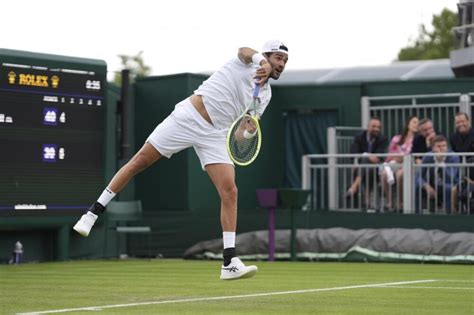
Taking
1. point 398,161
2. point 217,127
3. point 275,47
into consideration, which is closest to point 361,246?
point 398,161

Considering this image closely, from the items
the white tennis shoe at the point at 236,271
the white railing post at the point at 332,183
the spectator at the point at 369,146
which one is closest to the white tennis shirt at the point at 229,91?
the white tennis shoe at the point at 236,271

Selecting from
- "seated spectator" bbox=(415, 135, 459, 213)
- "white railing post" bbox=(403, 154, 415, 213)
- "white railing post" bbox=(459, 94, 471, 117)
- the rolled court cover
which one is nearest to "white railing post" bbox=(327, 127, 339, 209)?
the rolled court cover

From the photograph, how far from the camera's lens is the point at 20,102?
18219 millimetres

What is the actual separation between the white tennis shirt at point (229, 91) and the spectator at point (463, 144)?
852 cm

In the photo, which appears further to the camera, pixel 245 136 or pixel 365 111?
pixel 365 111

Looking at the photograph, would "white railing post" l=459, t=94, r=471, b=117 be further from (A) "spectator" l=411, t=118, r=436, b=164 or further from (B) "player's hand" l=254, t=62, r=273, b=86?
(B) "player's hand" l=254, t=62, r=273, b=86

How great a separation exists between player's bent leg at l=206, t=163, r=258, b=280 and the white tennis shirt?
0.50 metres

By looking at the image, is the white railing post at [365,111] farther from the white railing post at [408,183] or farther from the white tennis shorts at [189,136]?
the white tennis shorts at [189,136]

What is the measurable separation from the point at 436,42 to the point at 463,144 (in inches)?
1879

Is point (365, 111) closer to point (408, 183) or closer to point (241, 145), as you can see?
point (408, 183)

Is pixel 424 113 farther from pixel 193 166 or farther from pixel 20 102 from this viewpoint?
pixel 20 102

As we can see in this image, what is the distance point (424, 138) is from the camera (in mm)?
20047

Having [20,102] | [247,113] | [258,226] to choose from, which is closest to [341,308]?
[247,113]

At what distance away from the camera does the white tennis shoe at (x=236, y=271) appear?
10789 mm
